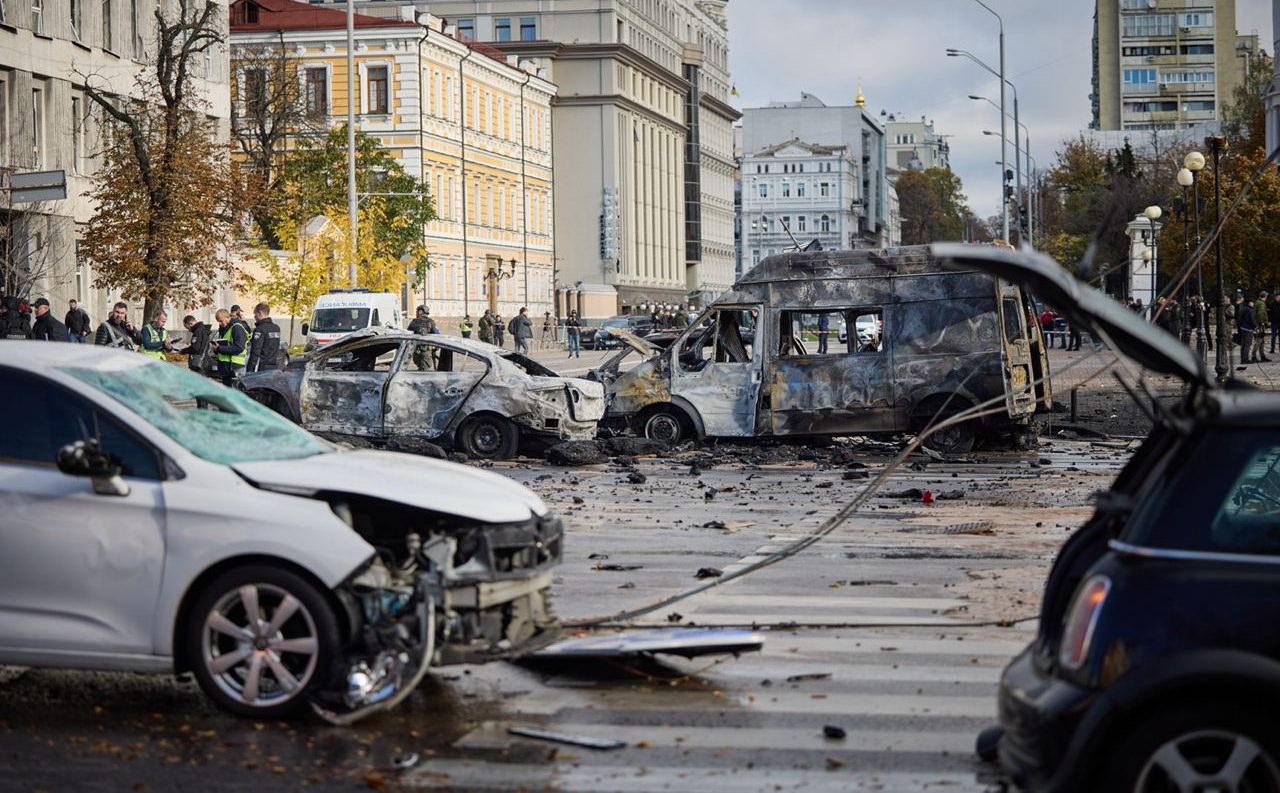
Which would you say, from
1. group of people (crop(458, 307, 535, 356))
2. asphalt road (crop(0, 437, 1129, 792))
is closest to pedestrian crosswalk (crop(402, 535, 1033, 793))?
asphalt road (crop(0, 437, 1129, 792))

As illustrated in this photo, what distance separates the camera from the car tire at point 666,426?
23328 mm

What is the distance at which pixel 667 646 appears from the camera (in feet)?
28.7

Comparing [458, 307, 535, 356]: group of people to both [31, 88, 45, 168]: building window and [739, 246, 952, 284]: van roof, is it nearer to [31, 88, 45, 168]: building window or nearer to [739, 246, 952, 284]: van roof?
[31, 88, 45, 168]: building window

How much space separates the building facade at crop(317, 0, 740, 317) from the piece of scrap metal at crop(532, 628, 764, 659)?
313 ft

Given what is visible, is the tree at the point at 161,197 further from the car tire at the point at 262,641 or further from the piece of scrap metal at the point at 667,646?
the car tire at the point at 262,641

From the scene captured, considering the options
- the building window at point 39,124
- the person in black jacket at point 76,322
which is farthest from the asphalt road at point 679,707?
the building window at point 39,124

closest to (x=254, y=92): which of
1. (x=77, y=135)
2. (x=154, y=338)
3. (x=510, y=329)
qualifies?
(x=510, y=329)

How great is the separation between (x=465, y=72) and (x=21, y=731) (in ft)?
282

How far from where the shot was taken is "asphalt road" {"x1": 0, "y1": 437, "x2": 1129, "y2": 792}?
22.6ft

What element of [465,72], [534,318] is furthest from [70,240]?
[534,318]

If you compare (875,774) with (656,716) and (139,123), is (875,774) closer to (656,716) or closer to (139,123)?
(656,716)

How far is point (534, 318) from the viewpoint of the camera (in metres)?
104

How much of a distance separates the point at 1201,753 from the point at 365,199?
66500 millimetres

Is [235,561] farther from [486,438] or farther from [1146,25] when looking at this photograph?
[1146,25]
